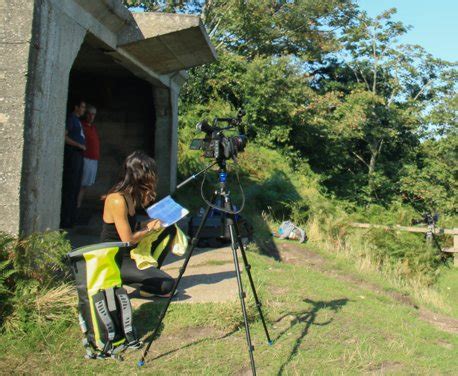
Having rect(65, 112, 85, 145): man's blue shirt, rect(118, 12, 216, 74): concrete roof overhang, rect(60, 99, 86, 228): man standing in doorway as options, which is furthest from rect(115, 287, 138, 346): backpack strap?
rect(118, 12, 216, 74): concrete roof overhang

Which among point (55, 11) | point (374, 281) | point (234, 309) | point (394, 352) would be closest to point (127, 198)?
point (234, 309)

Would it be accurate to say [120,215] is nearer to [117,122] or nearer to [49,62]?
[49,62]

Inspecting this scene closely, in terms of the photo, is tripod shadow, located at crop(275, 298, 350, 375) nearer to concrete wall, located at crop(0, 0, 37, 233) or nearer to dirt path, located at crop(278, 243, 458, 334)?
dirt path, located at crop(278, 243, 458, 334)

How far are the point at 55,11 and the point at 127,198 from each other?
77.6 inches

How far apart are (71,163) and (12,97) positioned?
267 centimetres

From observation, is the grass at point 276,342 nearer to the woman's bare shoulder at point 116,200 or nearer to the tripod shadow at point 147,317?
the tripod shadow at point 147,317

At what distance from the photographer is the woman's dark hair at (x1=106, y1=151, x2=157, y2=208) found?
449 centimetres

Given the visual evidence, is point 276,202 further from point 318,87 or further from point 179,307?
point 318,87

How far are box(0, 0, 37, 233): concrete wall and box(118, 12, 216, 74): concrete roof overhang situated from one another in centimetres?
229

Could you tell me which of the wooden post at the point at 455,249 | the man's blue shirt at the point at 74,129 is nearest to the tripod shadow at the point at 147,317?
the man's blue shirt at the point at 74,129

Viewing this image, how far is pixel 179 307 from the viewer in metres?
4.70

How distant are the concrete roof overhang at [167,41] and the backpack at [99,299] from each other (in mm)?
3743

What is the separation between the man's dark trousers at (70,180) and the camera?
22.9ft

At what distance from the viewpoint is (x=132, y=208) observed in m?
4.59
